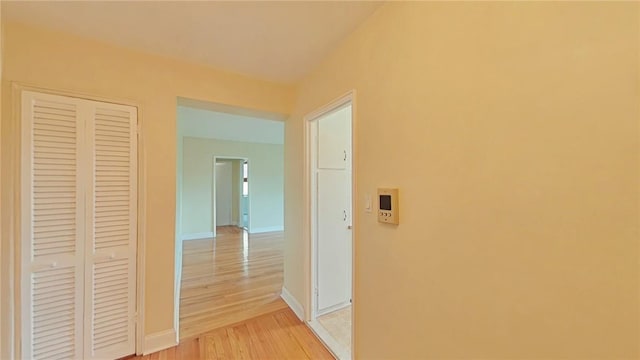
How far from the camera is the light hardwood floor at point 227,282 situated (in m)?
2.50

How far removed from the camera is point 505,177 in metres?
0.89

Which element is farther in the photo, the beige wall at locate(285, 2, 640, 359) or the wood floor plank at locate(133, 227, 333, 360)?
the wood floor plank at locate(133, 227, 333, 360)

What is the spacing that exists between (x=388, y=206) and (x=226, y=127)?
4385mm

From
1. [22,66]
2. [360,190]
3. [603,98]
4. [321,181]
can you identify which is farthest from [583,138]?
[22,66]

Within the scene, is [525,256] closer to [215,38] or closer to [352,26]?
[352,26]

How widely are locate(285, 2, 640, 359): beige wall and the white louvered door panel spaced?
1760 millimetres

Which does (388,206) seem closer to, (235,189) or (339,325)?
(339,325)

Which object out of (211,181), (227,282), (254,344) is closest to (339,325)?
(254,344)

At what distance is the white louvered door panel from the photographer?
177cm

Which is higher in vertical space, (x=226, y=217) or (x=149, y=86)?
(x=149, y=86)

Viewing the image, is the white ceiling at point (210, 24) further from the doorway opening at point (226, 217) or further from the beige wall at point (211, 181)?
the beige wall at point (211, 181)

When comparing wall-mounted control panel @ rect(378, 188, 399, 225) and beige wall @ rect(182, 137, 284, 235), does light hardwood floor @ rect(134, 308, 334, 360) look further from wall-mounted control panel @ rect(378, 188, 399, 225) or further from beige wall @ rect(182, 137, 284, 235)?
beige wall @ rect(182, 137, 284, 235)

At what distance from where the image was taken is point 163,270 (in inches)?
79.0

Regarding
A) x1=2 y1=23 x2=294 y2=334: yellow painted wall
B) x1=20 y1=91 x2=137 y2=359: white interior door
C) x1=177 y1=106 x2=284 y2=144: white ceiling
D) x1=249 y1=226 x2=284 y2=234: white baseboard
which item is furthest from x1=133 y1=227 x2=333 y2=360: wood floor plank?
x1=177 y1=106 x2=284 y2=144: white ceiling
